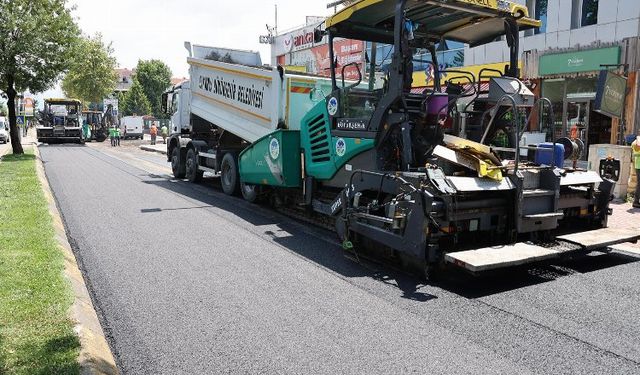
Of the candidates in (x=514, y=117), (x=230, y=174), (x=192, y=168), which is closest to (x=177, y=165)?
(x=192, y=168)

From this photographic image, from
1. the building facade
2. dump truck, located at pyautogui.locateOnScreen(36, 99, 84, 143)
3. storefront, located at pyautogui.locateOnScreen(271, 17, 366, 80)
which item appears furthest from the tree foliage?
the building facade

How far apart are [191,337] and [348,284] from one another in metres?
1.87

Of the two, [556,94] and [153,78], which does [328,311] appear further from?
[153,78]

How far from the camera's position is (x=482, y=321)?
4391 mm

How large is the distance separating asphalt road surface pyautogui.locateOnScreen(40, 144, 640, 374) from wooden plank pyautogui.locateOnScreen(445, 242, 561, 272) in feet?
1.07

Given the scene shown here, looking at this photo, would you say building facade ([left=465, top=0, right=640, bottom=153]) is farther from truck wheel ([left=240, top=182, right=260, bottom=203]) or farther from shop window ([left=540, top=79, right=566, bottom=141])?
truck wheel ([left=240, top=182, right=260, bottom=203])

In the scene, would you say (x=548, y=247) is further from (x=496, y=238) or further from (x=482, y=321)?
(x=482, y=321)

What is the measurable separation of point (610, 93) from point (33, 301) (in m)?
12.5

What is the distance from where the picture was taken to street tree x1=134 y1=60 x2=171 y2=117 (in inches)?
3041

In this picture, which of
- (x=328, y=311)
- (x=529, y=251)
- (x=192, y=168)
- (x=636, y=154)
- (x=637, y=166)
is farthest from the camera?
(x=192, y=168)

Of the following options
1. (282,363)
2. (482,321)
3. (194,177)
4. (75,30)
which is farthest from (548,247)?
(75,30)

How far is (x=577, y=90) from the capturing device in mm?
16953

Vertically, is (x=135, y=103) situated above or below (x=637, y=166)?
above


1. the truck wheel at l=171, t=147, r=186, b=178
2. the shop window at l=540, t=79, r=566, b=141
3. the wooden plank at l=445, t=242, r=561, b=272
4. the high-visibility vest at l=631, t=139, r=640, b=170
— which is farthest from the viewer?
the shop window at l=540, t=79, r=566, b=141
